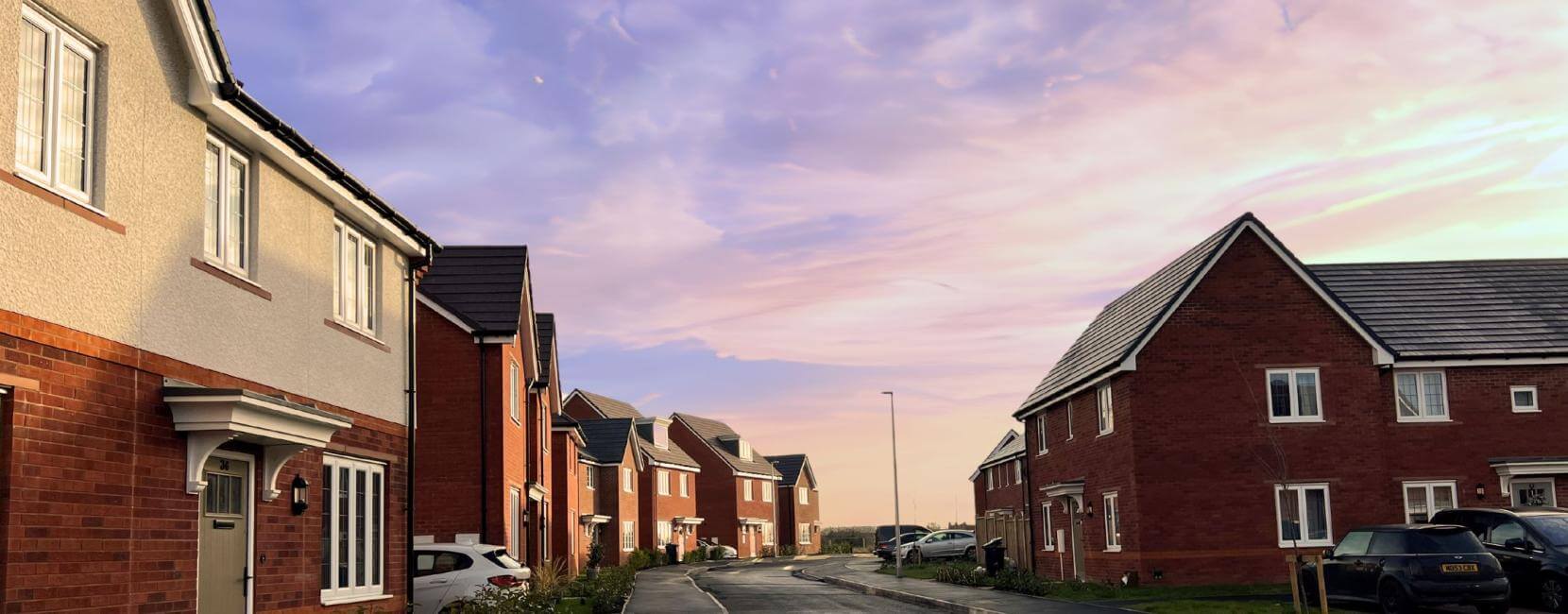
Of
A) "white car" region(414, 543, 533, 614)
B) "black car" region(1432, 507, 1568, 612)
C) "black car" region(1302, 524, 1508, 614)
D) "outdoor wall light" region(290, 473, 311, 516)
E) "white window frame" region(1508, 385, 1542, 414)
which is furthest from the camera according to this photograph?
"white window frame" region(1508, 385, 1542, 414)

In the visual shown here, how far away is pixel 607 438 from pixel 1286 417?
40.7 meters

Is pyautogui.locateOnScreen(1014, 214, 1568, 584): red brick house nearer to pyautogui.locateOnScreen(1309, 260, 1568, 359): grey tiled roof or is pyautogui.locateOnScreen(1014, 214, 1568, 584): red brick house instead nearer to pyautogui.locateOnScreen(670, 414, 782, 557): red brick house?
pyautogui.locateOnScreen(1309, 260, 1568, 359): grey tiled roof

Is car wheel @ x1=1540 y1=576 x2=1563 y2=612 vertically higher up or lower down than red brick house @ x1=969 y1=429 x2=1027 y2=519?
lower down

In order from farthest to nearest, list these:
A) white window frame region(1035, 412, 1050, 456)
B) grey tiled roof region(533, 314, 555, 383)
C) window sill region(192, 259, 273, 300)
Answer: white window frame region(1035, 412, 1050, 456) → grey tiled roof region(533, 314, 555, 383) → window sill region(192, 259, 273, 300)

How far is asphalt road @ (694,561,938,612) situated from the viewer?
29.6 metres

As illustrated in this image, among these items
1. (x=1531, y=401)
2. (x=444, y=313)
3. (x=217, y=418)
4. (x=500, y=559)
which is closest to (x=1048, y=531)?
(x=1531, y=401)

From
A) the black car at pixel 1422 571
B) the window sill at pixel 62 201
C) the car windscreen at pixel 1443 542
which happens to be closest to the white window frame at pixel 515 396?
the black car at pixel 1422 571

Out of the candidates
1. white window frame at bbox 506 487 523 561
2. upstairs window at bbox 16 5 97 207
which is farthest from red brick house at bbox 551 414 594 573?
upstairs window at bbox 16 5 97 207

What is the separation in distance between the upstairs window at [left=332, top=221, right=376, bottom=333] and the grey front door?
10.9ft

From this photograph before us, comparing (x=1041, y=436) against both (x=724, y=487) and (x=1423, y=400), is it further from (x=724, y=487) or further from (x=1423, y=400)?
(x=724, y=487)

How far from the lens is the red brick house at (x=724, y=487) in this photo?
85625 millimetres

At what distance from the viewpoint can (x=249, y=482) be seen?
13.6m

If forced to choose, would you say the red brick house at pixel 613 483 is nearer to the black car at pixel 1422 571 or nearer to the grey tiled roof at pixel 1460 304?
the grey tiled roof at pixel 1460 304

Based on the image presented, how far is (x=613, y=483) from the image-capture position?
211 feet
